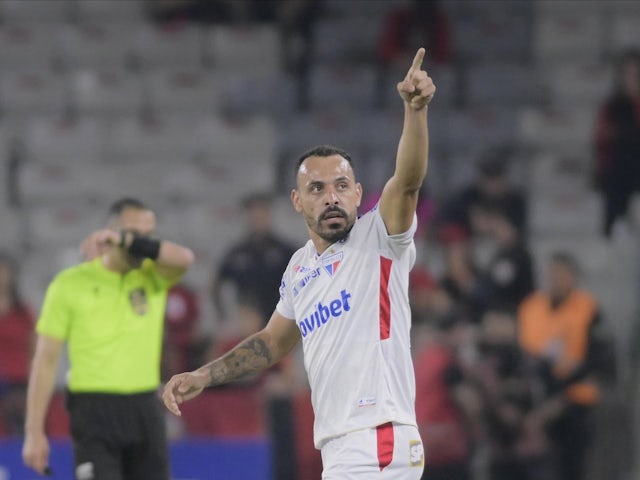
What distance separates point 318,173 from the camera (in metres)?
4.81

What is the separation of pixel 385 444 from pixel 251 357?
787 millimetres

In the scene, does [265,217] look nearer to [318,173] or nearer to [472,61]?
[472,61]

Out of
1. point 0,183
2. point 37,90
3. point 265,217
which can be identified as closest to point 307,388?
point 265,217

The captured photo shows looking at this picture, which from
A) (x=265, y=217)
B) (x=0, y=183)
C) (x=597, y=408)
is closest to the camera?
(x=597, y=408)

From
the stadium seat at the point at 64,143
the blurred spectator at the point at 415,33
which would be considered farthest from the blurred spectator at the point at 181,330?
the blurred spectator at the point at 415,33

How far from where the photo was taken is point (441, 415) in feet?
30.0

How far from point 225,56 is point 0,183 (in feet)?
9.12

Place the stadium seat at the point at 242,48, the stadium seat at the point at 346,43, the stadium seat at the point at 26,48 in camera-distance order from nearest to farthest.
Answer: the stadium seat at the point at 346,43 < the stadium seat at the point at 242,48 < the stadium seat at the point at 26,48

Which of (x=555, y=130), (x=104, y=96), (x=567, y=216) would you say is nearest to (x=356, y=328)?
(x=567, y=216)

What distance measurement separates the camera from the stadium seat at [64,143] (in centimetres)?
1295

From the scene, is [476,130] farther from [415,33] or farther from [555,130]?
[415,33]

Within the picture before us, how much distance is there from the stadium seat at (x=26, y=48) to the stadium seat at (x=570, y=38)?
512 centimetres

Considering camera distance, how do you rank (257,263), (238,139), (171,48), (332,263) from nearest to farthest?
(332,263) → (257,263) → (238,139) → (171,48)

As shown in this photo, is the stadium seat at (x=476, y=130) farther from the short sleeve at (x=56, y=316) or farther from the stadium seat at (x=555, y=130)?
the short sleeve at (x=56, y=316)
